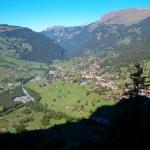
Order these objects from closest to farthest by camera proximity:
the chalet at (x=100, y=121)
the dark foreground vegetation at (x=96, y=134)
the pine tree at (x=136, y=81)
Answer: the pine tree at (x=136, y=81), the dark foreground vegetation at (x=96, y=134), the chalet at (x=100, y=121)

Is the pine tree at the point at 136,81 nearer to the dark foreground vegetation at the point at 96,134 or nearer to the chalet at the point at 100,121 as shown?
the dark foreground vegetation at the point at 96,134

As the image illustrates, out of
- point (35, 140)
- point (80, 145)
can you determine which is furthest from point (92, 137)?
point (35, 140)

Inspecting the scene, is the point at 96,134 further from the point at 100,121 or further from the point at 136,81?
the point at 136,81

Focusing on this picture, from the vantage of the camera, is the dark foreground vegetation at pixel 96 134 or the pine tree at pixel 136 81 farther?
the dark foreground vegetation at pixel 96 134

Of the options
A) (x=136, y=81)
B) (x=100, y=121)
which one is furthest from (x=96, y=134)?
(x=136, y=81)

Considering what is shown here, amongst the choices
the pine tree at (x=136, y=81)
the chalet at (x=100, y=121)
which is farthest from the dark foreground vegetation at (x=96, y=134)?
the pine tree at (x=136, y=81)

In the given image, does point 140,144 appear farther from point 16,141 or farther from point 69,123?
point 69,123

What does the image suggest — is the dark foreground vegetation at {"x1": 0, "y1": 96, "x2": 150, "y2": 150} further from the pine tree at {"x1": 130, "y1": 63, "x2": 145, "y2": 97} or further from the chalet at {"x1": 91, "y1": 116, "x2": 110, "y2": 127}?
the pine tree at {"x1": 130, "y1": 63, "x2": 145, "y2": 97}

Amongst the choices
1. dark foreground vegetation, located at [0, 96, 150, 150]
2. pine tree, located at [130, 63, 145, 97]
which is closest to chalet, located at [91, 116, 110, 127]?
dark foreground vegetation, located at [0, 96, 150, 150]
